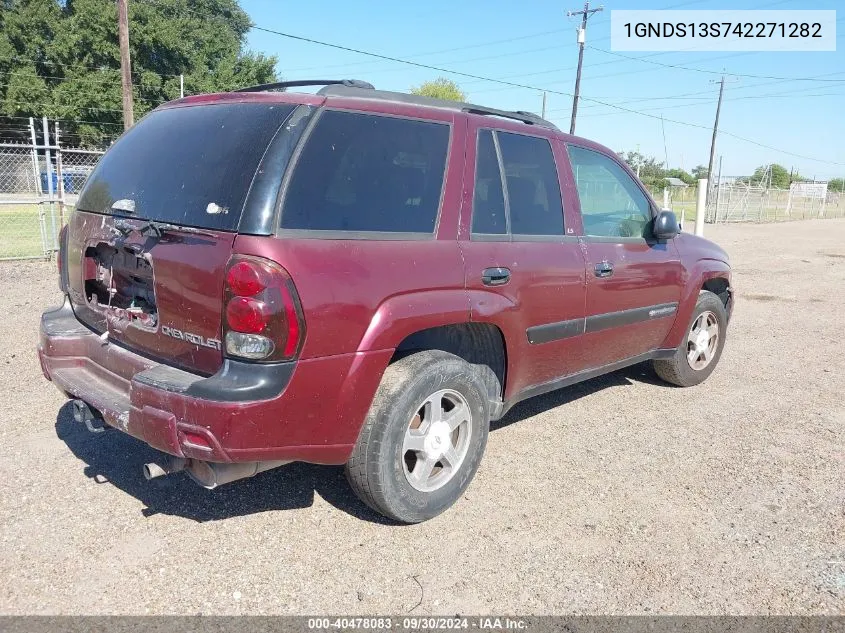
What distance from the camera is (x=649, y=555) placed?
9.89ft

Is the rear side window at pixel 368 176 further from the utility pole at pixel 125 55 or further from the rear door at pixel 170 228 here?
the utility pole at pixel 125 55

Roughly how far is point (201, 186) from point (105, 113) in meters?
46.1

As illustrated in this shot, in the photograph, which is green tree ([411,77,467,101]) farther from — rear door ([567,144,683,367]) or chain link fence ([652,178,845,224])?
rear door ([567,144,683,367])

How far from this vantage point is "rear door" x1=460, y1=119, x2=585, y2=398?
11.0 ft

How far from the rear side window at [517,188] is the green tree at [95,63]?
42966 mm

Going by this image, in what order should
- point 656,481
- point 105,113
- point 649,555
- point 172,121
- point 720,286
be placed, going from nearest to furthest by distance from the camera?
1. point 649,555
2. point 172,121
3. point 656,481
4. point 720,286
5. point 105,113

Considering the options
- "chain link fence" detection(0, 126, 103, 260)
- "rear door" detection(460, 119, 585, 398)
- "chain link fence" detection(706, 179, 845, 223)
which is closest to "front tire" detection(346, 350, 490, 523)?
"rear door" detection(460, 119, 585, 398)

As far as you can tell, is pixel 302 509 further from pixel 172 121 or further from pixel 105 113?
pixel 105 113

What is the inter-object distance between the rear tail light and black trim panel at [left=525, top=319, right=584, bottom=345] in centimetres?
151

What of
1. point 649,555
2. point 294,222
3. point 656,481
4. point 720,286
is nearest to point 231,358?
point 294,222

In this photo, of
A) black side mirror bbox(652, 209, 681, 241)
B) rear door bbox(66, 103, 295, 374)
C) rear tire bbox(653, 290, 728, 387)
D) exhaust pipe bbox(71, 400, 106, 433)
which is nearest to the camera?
rear door bbox(66, 103, 295, 374)

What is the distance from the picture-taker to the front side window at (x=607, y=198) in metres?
4.19

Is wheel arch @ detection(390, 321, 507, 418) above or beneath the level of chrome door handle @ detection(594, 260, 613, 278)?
beneath

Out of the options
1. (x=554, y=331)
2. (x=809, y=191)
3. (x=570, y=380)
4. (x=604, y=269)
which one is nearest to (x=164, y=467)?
(x=554, y=331)
